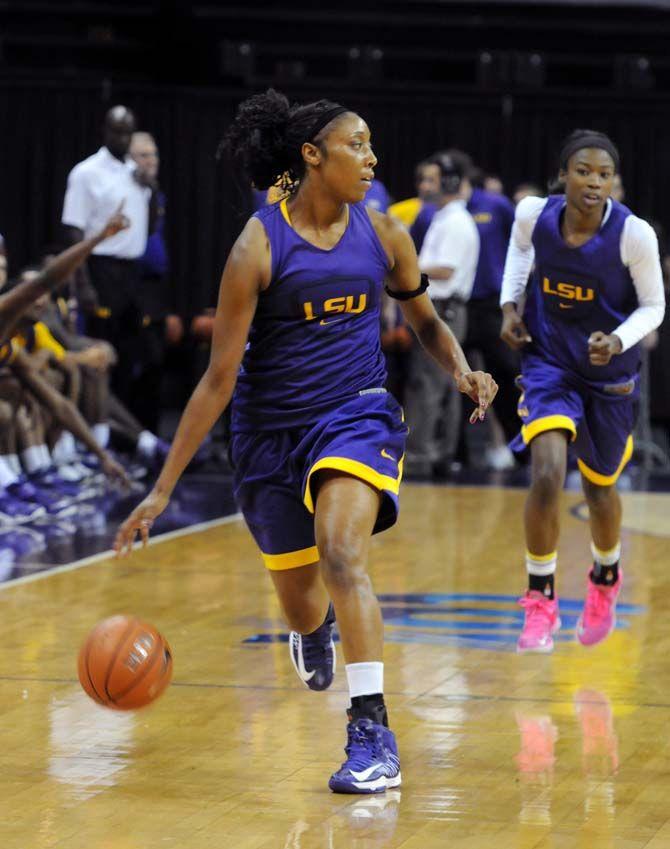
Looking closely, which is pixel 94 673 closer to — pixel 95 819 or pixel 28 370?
pixel 95 819

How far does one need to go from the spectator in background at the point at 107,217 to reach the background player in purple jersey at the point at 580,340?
519 centimetres

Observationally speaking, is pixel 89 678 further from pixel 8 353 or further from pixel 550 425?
pixel 8 353

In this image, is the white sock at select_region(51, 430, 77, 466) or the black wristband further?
the white sock at select_region(51, 430, 77, 466)

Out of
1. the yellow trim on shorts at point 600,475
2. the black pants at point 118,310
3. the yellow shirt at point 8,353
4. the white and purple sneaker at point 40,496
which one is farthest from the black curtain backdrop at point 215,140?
the yellow trim on shorts at point 600,475

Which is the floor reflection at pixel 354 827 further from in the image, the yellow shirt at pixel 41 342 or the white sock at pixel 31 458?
the yellow shirt at pixel 41 342

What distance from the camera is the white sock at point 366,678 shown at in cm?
425

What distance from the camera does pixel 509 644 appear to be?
6230mm

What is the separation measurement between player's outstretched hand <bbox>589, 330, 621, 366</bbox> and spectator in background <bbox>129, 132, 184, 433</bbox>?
5.82 m

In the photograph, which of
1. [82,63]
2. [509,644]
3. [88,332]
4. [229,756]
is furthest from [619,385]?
[82,63]

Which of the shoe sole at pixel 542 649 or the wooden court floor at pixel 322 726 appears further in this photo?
the shoe sole at pixel 542 649

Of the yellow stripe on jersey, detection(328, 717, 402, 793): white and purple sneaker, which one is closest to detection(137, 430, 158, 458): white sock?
the yellow stripe on jersey

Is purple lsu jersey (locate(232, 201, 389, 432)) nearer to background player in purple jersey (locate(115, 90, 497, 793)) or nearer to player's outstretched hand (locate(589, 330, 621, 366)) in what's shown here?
background player in purple jersey (locate(115, 90, 497, 793))

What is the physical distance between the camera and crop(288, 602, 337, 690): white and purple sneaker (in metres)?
4.98

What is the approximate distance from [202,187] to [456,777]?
10510 millimetres
